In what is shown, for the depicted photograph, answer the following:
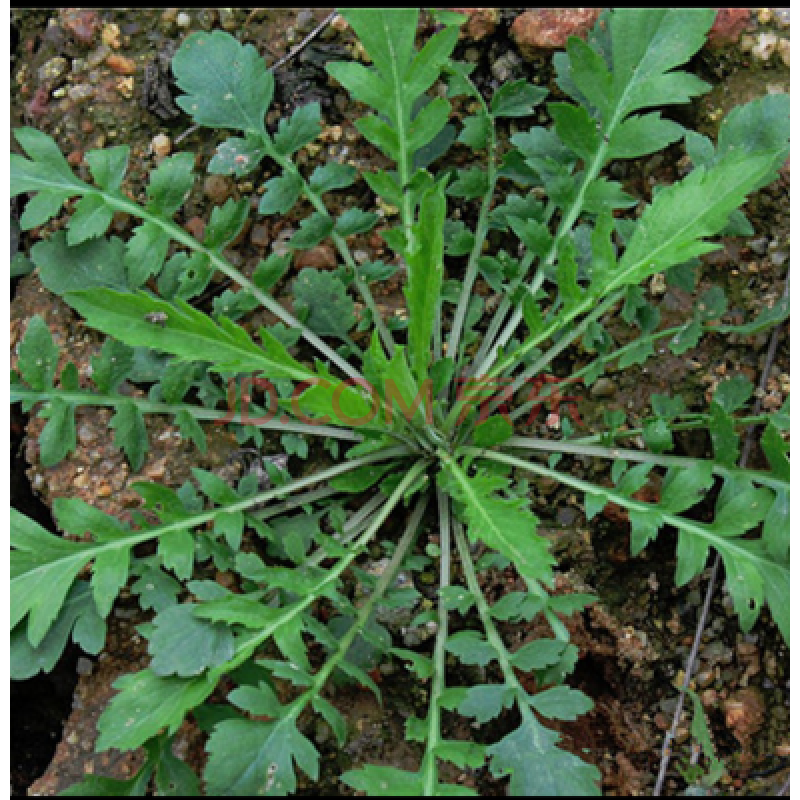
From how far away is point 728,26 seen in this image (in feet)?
5.62

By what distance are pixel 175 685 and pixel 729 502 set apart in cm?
88

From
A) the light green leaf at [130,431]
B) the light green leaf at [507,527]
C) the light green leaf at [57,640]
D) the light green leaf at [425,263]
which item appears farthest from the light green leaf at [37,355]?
the light green leaf at [507,527]

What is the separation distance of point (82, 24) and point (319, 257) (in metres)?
0.72

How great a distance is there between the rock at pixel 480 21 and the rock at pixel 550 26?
0.05m

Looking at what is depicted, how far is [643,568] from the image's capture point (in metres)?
1.62

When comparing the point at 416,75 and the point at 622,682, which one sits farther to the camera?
the point at 622,682

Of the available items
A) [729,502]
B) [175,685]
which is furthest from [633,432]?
[175,685]

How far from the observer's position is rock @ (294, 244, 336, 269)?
1729mm

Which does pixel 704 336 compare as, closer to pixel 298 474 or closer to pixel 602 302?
pixel 602 302

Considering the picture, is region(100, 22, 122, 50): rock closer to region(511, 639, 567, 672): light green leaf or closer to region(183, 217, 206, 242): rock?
region(183, 217, 206, 242): rock

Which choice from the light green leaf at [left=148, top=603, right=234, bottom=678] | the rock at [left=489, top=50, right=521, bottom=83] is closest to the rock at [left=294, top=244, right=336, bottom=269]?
the rock at [left=489, top=50, right=521, bottom=83]

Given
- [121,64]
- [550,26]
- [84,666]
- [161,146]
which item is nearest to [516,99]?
[550,26]

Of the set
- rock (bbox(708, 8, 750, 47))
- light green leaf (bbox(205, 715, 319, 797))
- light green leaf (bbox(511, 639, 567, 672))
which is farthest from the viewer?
rock (bbox(708, 8, 750, 47))

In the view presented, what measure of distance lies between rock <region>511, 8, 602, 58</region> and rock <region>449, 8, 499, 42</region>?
0.15 feet
